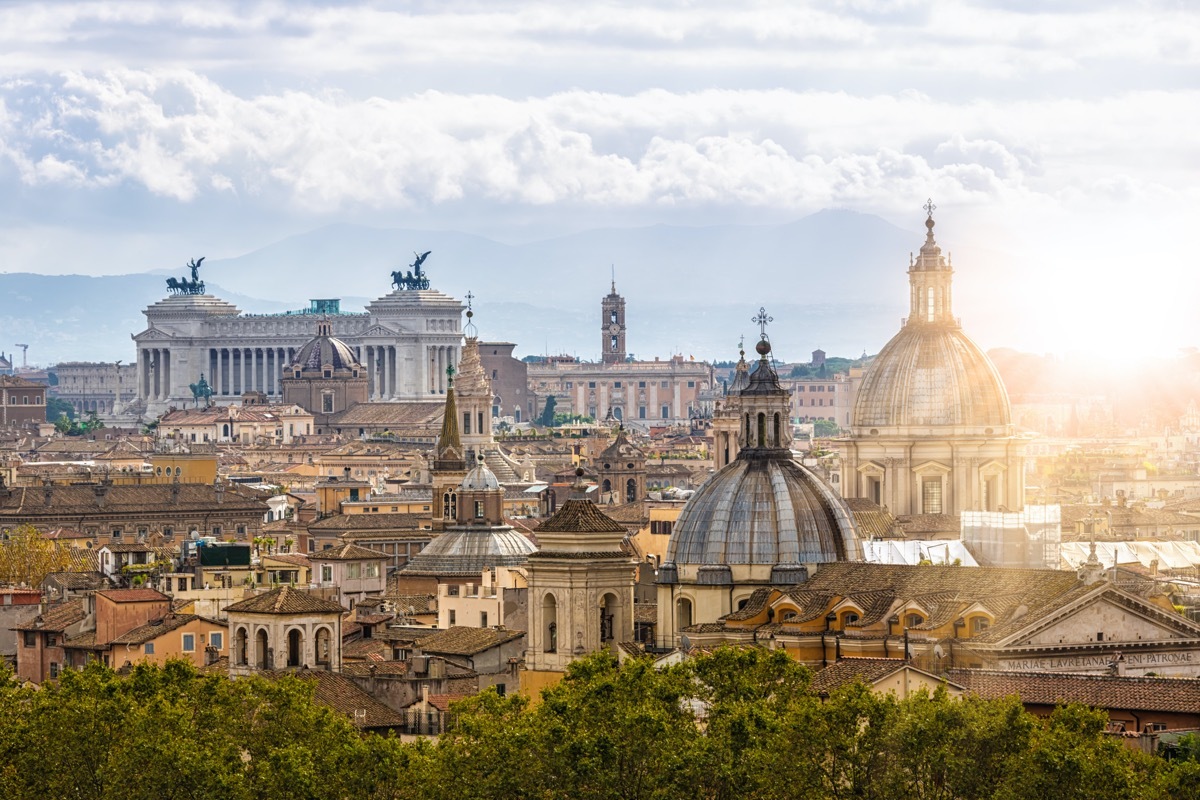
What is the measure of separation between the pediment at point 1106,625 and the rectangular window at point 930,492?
42629 millimetres

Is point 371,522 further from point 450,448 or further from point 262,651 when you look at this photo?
point 262,651

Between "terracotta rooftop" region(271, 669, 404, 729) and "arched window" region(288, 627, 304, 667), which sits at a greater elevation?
"arched window" region(288, 627, 304, 667)

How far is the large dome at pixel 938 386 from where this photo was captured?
343ft

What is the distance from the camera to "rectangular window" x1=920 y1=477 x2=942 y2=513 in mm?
103625

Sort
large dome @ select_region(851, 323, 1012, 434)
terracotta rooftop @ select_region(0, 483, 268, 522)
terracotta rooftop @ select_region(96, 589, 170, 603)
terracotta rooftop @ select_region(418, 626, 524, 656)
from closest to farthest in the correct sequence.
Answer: terracotta rooftop @ select_region(418, 626, 524, 656) → terracotta rooftop @ select_region(96, 589, 170, 603) → large dome @ select_region(851, 323, 1012, 434) → terracotta rooftop @ select_region(0, 483, 268, 522)

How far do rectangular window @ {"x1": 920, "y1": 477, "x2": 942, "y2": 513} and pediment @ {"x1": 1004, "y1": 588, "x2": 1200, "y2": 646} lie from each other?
4263cm

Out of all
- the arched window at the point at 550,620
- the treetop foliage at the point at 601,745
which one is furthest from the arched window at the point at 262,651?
the treetop foliage at the point at 601,745

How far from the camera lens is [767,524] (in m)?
66.3

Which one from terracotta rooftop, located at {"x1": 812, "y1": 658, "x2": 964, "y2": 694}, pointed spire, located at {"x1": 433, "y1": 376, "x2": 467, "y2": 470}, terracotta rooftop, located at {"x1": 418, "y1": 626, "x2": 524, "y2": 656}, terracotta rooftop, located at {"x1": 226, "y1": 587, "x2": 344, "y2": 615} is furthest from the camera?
pointed spire, located at {"x1": 433, "y1": 376, "x2": 467, "y2": 470}

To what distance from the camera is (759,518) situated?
66.3 metres

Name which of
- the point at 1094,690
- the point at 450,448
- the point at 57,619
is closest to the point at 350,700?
the point at 57,619

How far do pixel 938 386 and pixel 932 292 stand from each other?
329cm

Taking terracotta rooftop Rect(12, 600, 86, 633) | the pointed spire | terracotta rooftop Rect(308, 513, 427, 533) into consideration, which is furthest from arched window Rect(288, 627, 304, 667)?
terracotta rooftop Rect(308, 513, 427, 533)

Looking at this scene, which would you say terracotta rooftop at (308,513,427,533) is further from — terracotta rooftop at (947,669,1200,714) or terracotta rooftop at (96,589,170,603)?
terracotta rooftop at (947,669,1200,714)
